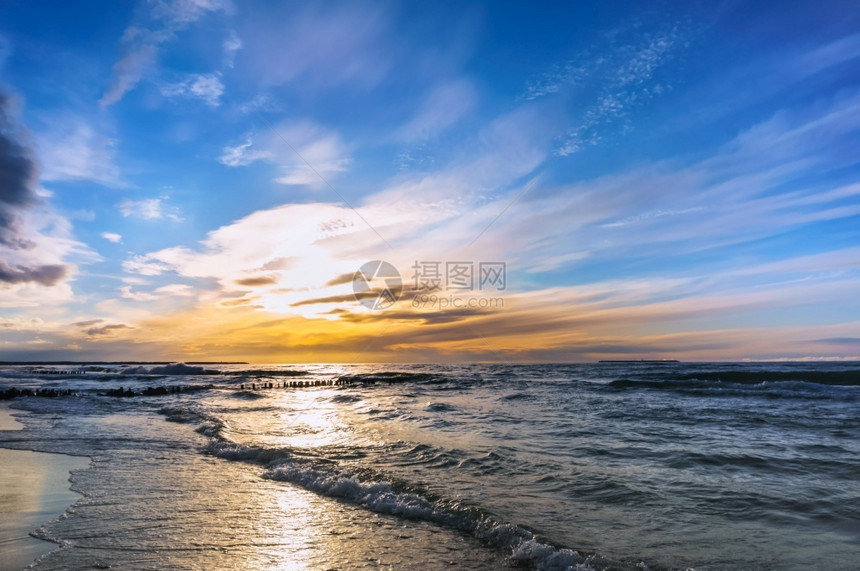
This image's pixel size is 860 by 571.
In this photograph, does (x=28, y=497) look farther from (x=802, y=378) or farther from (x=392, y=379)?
(x=392, y=379)

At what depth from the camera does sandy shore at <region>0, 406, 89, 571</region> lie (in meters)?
6.75

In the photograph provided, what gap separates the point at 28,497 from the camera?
938cm

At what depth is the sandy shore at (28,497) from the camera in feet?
22.1

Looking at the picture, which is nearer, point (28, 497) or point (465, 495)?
point (28, 497)

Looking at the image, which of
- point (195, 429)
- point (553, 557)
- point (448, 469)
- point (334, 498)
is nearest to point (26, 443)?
point (195, 429)

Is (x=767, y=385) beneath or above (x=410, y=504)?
beneath

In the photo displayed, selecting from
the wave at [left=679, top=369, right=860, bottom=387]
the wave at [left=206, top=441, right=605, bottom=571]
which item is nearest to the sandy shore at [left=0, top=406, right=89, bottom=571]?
the wave at [left=206, top=441, right=605, bottom=571]

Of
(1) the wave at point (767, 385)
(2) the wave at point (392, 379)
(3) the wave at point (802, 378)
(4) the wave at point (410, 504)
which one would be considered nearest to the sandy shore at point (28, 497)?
(4) the wave at point (410, 504)

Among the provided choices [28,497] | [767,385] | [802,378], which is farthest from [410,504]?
[802,378]

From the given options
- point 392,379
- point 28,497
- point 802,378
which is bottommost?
point 392,379

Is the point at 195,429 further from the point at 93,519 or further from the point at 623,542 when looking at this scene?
the point at 623,542

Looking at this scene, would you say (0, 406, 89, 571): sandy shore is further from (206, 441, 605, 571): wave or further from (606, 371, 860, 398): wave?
(606, 371, 860, 398): wave

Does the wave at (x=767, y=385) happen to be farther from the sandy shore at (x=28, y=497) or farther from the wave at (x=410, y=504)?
the sandy shore at (x=28, y=497)

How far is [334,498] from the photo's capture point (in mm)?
10258
